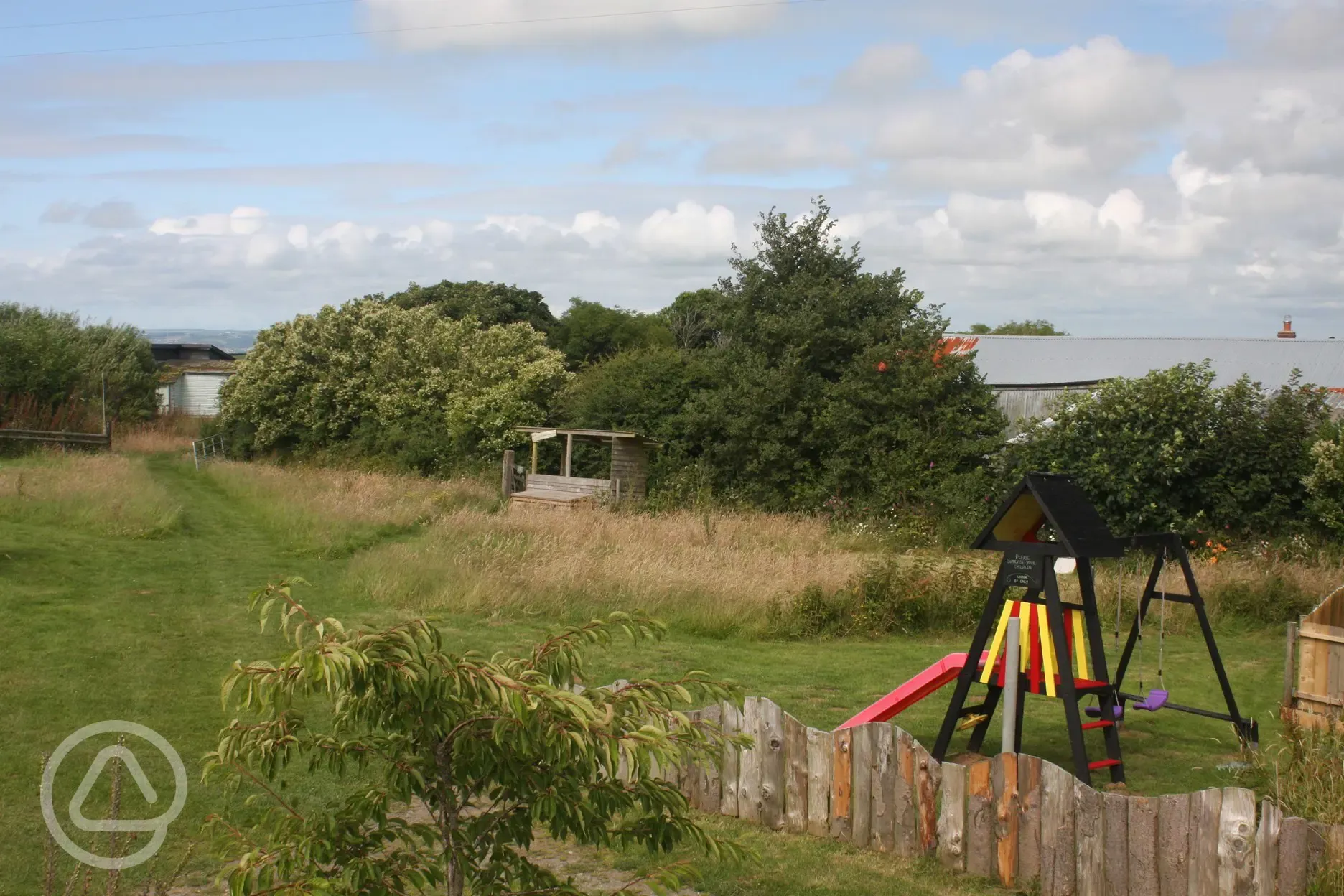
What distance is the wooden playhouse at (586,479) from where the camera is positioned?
25094 millimetres

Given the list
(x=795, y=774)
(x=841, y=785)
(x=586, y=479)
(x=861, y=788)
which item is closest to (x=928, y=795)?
(x=861, y=788)

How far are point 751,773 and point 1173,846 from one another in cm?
249

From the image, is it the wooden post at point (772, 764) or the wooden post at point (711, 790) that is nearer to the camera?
the wooden post at point (772, 764)

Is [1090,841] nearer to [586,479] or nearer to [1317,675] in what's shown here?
[1317,675]

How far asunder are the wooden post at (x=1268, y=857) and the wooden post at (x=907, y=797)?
5.82 feet

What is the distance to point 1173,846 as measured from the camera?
18.5ft

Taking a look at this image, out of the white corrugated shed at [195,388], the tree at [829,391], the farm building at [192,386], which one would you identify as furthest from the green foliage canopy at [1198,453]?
the white corrugated shed at [195,388]

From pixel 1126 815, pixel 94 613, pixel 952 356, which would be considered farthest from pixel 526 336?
pixel 1126 815

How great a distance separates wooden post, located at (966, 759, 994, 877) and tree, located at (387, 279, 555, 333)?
49.3 m

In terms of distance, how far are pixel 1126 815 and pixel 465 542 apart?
1270 cm

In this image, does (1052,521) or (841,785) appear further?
(1052,521)

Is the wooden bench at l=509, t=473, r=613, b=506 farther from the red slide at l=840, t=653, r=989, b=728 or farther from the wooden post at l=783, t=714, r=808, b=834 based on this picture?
the wooden post at l=783, t=714, r=808, b=834

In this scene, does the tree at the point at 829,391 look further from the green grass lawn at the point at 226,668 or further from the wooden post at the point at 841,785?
the wooden post at the point at 841,785

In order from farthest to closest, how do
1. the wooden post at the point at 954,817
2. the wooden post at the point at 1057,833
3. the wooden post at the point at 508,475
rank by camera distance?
the wooden post at the point at 508,475
the wooden post at the point at 954,817
the wooden post at the point at 1057,833
